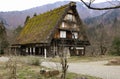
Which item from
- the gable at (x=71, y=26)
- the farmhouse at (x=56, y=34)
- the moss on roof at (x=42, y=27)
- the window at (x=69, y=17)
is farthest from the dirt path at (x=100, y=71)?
the window at (x=69, y=17)

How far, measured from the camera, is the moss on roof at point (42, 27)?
39.9 m

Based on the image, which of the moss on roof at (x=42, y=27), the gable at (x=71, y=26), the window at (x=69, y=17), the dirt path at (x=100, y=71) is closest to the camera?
the dirt path at (x=100, y=71)

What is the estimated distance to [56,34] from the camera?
1599 inches

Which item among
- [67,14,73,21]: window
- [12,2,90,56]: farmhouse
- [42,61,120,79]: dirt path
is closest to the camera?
Answer: [42,61,120,79]: dirt path

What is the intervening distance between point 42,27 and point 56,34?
309 centimetres

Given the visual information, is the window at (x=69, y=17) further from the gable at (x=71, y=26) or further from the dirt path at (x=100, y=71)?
the dirt path at (x=100, y=71)

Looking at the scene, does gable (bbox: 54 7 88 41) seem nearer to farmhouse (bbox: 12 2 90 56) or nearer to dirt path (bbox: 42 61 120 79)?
farmhouse (bbox: 12 2 90 56)

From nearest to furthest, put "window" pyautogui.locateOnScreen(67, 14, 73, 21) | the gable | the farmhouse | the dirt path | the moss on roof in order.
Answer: the dirt path, the farmhouse, the moss on roof, the gable, "window" pyautogui.locateOnScreen(67, 14, 73, 21)

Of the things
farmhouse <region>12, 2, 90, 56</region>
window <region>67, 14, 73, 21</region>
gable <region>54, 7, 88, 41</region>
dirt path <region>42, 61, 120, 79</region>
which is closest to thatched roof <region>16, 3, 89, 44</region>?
farmhouse <region>12, 2, 90, 56</region>

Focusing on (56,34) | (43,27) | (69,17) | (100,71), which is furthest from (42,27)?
(100,71)

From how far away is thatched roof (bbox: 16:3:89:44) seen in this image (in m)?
39.5

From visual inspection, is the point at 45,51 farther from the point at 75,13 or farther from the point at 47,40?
the point at 75,13

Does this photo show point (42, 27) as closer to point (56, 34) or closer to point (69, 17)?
point (56, 34)

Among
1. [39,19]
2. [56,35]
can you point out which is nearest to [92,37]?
[39,19]
